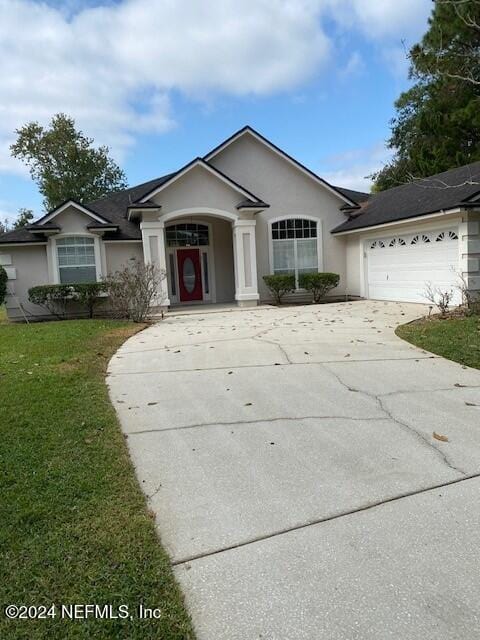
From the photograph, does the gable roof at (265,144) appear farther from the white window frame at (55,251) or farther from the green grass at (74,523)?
the green grass at (74,523)

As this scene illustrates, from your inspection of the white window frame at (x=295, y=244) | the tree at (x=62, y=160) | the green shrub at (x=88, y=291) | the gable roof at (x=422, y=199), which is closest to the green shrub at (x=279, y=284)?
the white window frame at (x=295, y=244)

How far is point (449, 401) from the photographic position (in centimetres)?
541

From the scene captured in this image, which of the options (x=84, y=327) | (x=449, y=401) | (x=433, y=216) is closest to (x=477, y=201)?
(x=433, y=216)

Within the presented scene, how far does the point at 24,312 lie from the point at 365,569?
1676 centimetres

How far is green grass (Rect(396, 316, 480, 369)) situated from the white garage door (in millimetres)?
3911

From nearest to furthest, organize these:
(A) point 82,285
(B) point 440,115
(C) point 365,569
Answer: (C) point 365,569
(A) point 82,285
(B) point 440,115

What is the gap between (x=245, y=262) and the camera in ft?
59.1

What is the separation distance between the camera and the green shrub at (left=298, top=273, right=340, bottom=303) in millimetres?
18594

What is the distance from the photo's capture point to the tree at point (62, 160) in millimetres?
39156

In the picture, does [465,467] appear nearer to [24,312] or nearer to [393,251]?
[393,251]

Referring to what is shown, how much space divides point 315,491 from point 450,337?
A: 6504 millimetres

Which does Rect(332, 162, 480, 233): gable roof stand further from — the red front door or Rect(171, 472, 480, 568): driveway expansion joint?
Rect(171, 472, 480, 568): driveway expansion joint

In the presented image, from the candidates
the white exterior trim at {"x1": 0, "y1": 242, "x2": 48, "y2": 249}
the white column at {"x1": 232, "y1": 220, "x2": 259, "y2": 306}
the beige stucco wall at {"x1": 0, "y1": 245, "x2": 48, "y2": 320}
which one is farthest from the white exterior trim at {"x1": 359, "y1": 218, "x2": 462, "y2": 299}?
the beige stucco wall at {"x1": 0, "y1": 245, "x2": 48, "y2": 320}

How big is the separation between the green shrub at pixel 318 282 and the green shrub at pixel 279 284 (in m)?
0.44
